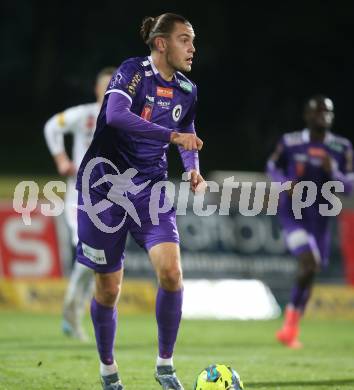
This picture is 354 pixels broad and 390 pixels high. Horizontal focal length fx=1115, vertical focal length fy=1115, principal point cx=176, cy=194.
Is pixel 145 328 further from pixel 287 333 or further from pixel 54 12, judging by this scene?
pixel 54 12

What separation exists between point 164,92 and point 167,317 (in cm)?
141

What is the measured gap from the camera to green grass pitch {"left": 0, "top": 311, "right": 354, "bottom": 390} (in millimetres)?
7879

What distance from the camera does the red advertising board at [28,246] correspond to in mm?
14805

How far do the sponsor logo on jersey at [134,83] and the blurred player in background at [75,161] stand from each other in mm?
3713

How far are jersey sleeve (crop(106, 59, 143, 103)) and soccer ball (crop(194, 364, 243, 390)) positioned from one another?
5.58ft

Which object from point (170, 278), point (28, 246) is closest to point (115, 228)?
point (170, 278)

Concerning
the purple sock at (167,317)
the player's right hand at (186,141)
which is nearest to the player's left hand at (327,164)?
the purple sock at (167,317)

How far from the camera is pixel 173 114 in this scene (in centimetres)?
709

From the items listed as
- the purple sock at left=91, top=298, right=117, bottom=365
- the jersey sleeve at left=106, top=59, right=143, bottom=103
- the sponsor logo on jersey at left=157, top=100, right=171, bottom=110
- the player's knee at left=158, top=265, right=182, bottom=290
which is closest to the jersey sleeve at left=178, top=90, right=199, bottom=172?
the sponsor logo on jersey at left=157, top=100, right=171, bottom=110

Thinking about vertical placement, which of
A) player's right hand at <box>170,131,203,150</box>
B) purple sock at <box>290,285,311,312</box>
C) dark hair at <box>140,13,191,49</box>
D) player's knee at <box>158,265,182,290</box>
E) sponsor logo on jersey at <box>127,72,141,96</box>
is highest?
dark hair at <box>140,13,191,49</box>

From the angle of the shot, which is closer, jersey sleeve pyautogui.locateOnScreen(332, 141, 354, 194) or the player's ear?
the player's ear

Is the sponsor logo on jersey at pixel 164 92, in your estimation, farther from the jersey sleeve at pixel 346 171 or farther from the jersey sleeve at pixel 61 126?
the jersey sleeve at pixel 346 171

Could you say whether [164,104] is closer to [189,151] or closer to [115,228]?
[189,151]

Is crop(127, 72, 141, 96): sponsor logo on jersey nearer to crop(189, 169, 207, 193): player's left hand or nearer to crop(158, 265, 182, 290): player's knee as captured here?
crop(189, 169, 207, 193): player's left hand
